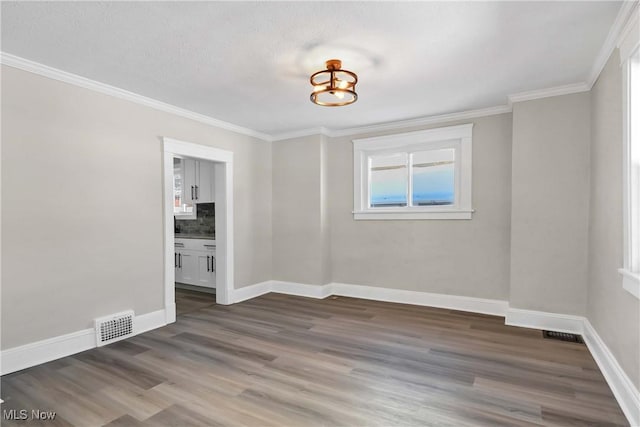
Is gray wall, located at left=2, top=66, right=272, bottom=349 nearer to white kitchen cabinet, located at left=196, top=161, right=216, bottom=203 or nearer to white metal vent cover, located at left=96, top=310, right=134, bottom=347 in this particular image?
white metal vent cover, located at left=96, top=310, right=134, bottom=347

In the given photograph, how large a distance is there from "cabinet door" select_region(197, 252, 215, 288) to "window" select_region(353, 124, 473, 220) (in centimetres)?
252

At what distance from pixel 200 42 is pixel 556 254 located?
13.2 feet

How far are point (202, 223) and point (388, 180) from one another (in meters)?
3.44

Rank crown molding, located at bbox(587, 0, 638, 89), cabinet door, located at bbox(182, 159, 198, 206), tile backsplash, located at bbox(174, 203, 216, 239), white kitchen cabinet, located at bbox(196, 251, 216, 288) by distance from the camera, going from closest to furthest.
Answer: crown molding, located at bbox(587, 0, 638, 89) < white kitchen cabinet, located at bbox(196, 251, 216, 288) < cabinet door, located at bbox(182, 159, 198, 206) < tile backsplash, located at bbox(174, 203, 216, 239)

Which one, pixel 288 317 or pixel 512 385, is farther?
pixel 288 317

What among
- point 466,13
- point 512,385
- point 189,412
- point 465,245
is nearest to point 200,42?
point 466,13

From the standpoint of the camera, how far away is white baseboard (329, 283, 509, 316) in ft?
14.1

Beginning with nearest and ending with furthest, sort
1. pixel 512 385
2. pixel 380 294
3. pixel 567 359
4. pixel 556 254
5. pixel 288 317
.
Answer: pixel 512 385
pixel 567 359
pixel 556 254
pixel 288 317
pixel 380 294

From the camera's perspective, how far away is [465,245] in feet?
14.6

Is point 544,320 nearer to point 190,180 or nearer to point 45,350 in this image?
point 45,350

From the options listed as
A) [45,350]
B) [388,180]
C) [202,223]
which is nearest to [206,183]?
[202,223]

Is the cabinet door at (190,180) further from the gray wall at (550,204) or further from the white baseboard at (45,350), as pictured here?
the gray wall at (550,204)

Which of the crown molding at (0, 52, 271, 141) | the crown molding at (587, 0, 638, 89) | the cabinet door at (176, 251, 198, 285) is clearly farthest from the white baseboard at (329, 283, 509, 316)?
the crown molding at (0, 52, 271, 141)

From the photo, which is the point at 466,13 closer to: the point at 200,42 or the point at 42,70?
the point at 200,42
